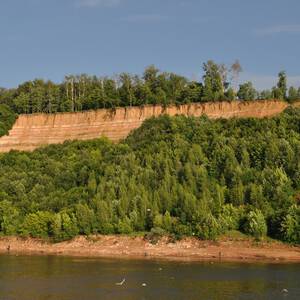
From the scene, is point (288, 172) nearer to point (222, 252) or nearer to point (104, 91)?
point (222, 252)

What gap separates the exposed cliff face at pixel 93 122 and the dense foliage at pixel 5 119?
1.03m

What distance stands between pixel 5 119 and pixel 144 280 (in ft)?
257

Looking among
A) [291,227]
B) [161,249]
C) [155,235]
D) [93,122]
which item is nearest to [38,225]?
[155,235]

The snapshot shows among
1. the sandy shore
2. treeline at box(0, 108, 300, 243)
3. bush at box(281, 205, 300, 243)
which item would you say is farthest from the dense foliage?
bush at box(281, 205, 300, 243)

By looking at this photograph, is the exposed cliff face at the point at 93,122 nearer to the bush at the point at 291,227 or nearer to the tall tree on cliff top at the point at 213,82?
the tall tree on cliff top at the point at 213,82

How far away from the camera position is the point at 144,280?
51719mm

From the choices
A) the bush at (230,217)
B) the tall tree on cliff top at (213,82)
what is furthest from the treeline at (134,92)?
the bush at (230,217)

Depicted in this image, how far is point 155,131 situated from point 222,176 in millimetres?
22107

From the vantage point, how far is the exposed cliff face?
11150cm

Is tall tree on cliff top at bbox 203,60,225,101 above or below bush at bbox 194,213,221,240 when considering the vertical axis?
above

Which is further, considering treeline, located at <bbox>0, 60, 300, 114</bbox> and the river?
treeline, located at <bbox>0, 60, 300, 114</bbox>

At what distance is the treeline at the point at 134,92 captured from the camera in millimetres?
113625

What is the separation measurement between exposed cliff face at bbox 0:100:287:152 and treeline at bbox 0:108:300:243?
225 inches

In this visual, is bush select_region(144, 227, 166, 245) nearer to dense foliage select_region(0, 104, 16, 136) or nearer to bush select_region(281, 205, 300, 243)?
bush select_region(281, 205, 300, 243)
